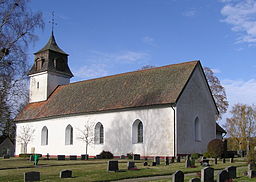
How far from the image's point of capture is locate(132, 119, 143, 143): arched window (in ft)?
110

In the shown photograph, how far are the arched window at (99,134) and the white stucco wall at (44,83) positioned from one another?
12.6m

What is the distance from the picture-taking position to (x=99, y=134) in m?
37.3

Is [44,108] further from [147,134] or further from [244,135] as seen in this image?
[244,135]

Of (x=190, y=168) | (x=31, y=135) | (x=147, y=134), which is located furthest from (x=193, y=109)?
(x=31, y=135)

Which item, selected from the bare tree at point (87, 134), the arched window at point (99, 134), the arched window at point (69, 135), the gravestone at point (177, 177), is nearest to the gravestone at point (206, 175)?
the gravestone at point (177, 177)

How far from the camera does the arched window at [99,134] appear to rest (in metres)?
37.1

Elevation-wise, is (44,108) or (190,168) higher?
(44,108)

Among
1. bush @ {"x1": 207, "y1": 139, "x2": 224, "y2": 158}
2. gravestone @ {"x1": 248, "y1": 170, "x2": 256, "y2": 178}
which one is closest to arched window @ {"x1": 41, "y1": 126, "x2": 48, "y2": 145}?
bush @ {"x1": 207, "y1": 139, "x2": 224, "y2": 158}

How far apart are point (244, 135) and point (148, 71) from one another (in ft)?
87.2

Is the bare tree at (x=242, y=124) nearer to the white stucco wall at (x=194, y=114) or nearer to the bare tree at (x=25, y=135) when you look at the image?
the white stucco wall at (x=194, y=114)

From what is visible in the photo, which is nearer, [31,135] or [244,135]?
[31,135]

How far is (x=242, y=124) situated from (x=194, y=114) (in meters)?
26.3

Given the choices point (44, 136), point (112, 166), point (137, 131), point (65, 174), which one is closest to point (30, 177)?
point (65, 174)

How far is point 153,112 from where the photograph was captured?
32094 mm
